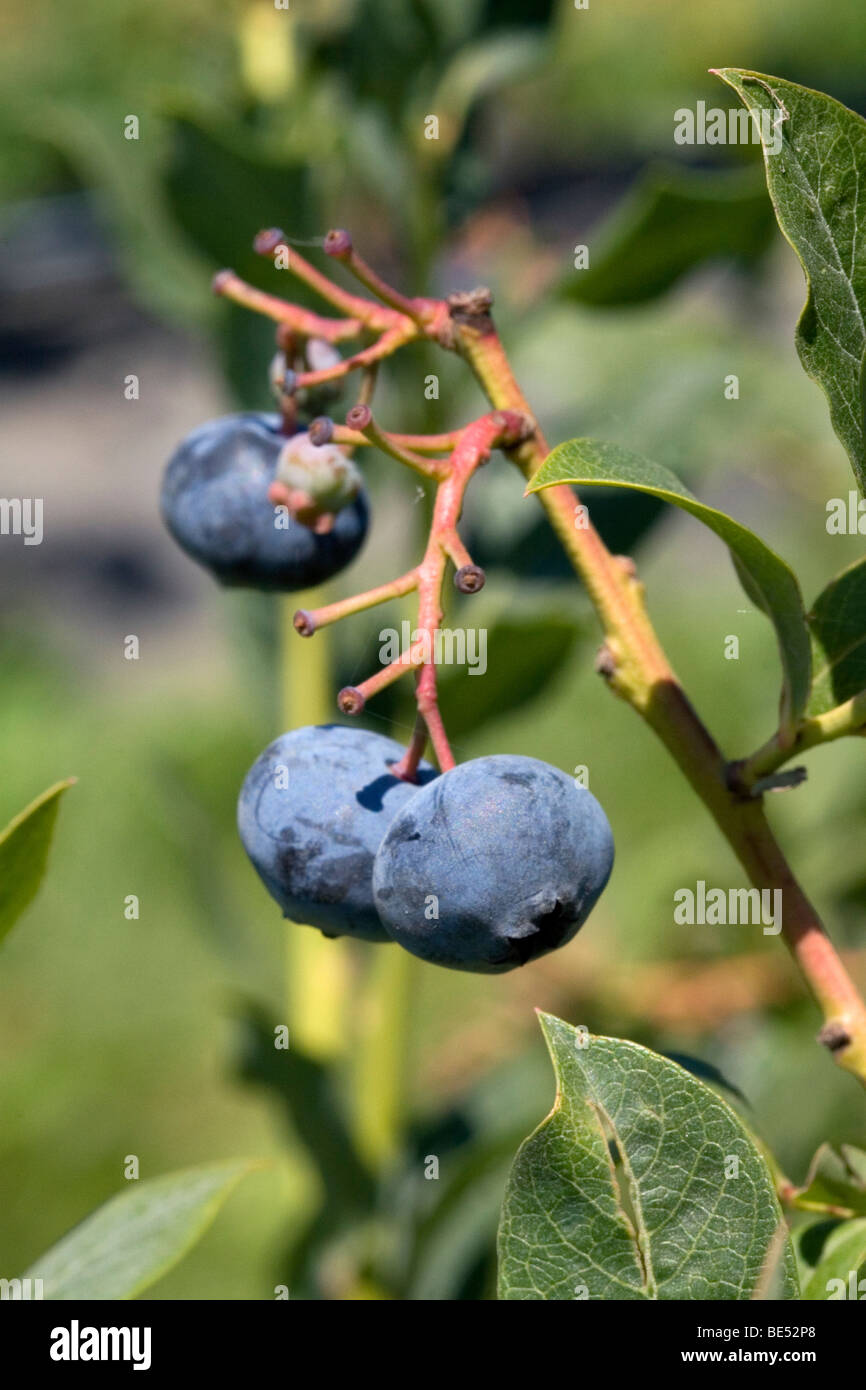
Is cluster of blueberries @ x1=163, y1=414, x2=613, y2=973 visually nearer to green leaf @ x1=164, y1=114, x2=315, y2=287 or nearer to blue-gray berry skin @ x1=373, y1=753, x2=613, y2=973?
blue-gray berry skin @ x1=373, y1=753, x2=613, y2=973

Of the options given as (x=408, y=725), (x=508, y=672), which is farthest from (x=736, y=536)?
(x=408, y=725)

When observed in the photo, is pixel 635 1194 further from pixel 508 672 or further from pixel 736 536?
pixel 508 672

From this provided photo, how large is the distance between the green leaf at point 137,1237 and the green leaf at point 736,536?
508mm

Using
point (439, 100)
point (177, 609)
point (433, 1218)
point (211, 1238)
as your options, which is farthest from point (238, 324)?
point (177, 609)

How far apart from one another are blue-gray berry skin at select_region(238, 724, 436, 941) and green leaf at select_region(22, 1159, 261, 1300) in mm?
231

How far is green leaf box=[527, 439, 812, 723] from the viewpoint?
73cm

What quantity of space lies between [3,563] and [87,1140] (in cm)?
344

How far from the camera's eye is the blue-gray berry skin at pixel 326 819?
0.87m

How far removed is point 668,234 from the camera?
5.70 feet

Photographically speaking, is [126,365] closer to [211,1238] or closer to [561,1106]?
[211,1238]

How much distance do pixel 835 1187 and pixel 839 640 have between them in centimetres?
35

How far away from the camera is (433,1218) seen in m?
1.73

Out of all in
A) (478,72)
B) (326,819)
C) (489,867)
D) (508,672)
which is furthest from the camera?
(478,72)

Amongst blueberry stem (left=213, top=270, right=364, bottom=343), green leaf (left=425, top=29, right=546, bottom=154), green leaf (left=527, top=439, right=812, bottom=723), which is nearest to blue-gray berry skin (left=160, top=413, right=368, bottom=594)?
blueberry stem (left=213, top=270, right=364, bottom=343)
